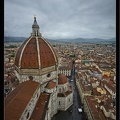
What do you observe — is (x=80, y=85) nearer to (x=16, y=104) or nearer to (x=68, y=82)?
(x=68, y=82)

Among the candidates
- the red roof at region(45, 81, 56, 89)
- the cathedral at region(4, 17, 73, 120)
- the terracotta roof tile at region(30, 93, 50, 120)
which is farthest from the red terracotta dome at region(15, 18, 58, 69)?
the terracotta roof tile at region(30, 93, 50, 120)

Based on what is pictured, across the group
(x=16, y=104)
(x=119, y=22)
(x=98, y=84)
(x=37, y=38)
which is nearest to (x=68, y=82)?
(x=98, y=84)

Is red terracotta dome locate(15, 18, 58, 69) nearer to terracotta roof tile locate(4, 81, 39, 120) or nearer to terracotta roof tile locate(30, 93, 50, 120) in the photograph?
terracotta roof tile locate(4, 81, 39, 120)

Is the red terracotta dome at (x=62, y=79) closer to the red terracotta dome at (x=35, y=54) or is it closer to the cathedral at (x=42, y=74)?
the cathedral at (x=42, y=74)

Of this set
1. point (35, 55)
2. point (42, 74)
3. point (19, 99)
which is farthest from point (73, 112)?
point (35, 55)

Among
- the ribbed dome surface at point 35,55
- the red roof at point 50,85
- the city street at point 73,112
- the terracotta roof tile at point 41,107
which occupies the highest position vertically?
the ribbed dome surface at point 35,55

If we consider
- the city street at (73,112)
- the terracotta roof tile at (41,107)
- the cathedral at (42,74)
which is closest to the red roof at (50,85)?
the cathedral at (42,74)

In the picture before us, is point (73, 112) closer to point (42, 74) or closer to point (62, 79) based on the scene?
point (42, 74)

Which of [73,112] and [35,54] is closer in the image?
[73,112]
